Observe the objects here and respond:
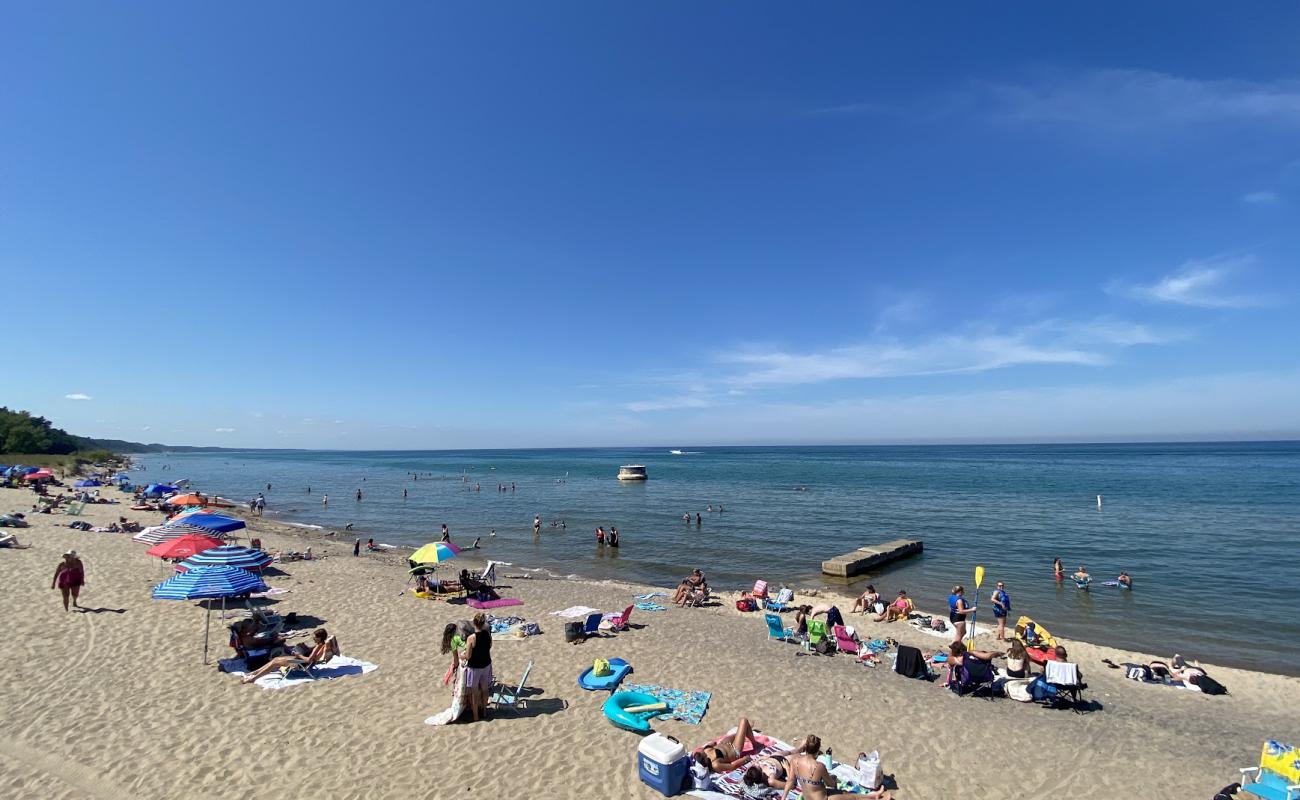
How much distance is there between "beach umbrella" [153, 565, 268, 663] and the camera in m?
10.5

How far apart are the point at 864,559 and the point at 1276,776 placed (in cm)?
1711

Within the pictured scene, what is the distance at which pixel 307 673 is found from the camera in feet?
34.1

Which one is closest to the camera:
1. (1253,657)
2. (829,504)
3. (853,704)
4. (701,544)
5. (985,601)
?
(853,704)

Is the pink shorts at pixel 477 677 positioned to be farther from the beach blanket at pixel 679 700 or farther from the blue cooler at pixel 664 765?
the blue cooler at pixel 664 765

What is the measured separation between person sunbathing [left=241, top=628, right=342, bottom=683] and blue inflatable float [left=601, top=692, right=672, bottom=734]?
5.48 m

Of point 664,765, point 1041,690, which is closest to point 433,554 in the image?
point 664,765

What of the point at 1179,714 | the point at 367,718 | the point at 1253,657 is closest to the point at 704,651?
the point at 367,718

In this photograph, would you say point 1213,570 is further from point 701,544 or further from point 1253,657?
point 701,544

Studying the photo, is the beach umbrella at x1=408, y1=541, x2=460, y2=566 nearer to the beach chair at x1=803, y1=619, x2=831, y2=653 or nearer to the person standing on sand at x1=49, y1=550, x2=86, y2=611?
the person standing on sand at x1=49, y1=550, x2=86, y2=611

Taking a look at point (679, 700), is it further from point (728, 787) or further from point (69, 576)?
point (69, 576)

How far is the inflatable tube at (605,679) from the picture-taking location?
10242mm

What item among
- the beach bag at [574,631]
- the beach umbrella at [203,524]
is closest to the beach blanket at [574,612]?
the beach bag at [574,631]

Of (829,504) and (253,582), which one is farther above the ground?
(253,582)

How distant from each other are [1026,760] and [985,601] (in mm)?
13106
